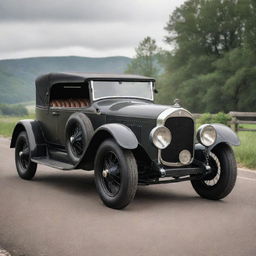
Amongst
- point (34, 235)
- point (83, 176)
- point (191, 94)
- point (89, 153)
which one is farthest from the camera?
point (191, 94)

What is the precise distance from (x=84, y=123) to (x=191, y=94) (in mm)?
37602

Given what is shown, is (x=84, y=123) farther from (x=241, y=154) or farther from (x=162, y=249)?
(x=241, y=154)

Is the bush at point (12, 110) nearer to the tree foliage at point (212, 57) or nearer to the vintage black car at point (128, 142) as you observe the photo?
the tree foliage at point (212, 57)

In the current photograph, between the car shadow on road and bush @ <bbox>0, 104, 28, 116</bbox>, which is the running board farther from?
bush @ <bbox>0, 104, 28, 116</bbox>

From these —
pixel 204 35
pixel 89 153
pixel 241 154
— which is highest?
pixel 204 35

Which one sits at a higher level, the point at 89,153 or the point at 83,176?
the point at 89,153

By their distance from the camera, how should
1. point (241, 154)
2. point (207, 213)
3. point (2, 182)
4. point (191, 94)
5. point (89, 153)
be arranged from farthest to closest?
1. point (191, 94)
2. point (241, 154)
3. point (2, 182)
4. point (89, 153)
5. point (207, 213)

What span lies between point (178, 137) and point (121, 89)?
1.71 meters

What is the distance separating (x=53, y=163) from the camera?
915 cm

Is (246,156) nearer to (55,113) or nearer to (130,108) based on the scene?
(55,113)

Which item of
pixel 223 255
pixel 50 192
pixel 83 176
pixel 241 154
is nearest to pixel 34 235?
pixel 223 255

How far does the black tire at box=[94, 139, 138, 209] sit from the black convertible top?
1693 mm

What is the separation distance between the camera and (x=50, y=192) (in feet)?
28.1

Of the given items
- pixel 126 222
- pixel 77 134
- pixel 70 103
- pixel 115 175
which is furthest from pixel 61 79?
pixel 126 222
